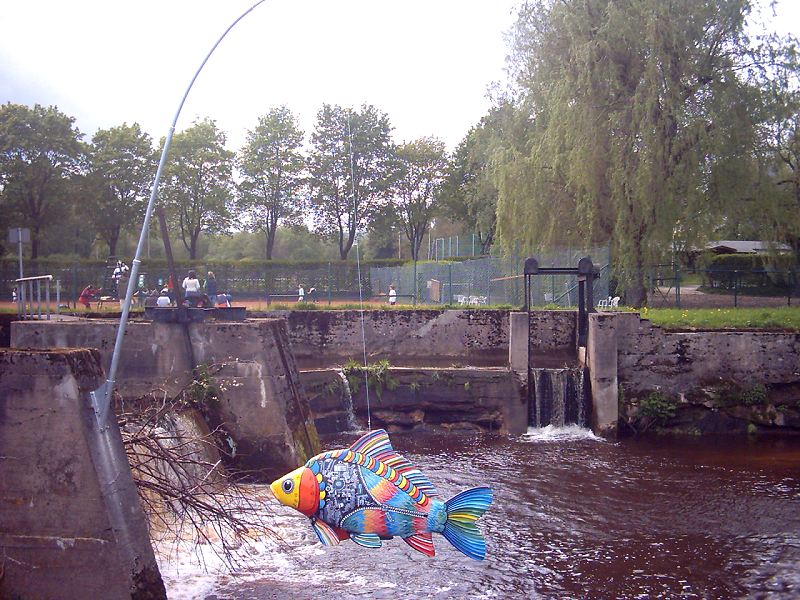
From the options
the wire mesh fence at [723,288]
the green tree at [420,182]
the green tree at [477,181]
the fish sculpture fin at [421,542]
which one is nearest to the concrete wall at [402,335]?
the wire mesh fence at [723,288]

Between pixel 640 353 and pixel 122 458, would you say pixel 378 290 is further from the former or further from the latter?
Answer: pixel 122 458

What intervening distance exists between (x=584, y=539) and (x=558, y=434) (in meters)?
8.30

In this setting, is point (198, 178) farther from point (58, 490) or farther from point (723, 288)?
point (58, 490)

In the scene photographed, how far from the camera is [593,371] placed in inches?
830

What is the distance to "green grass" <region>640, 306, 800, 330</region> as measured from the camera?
2416cm

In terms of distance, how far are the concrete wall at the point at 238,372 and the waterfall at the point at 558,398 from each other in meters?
7.96

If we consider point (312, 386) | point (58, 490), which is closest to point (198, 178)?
point (312, 386)

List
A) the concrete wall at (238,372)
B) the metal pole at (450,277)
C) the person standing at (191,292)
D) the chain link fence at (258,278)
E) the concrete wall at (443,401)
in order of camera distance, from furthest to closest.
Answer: the chain link fence at (258,278) < the metal pole at (450,277) < the concrete wall at (443,401) < the person standing at (191,292) < the concrete wall at (238,372)

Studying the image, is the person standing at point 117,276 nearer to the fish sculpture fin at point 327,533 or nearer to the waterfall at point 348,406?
the waterfall at point 348,406

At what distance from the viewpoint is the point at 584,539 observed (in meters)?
12.4

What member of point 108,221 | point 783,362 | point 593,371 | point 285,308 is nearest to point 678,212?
point 783,362

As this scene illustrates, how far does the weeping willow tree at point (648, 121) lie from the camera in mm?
26641

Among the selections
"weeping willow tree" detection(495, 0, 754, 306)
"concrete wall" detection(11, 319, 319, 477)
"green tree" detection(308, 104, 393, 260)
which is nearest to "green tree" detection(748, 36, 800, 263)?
"weeping willow tree" detection(495, 0, 754, 306)

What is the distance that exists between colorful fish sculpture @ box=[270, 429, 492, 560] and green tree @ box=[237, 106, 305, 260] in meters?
47.9
